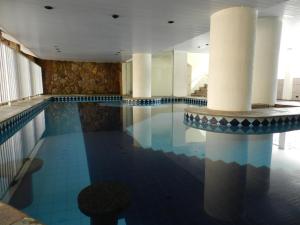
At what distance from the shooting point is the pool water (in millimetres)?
1747

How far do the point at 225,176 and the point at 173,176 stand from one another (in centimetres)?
64

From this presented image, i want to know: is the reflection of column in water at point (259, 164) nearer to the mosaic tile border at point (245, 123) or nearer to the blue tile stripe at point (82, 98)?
the mosaic tile border at point (245, 123)

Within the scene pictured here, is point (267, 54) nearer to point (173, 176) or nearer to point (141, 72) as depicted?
point (173, 176)

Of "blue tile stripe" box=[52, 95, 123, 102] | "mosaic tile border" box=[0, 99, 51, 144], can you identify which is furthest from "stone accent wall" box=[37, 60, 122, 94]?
"mosaic tile border" box=[0, 99, 51, 144]

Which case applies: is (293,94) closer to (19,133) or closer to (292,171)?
(292,171)

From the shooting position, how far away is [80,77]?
1595cm

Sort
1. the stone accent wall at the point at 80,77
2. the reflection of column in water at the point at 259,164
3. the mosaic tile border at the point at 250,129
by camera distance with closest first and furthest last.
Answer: the reflection of column in water at the point at 259,164 < the mosaic tile border at the point at 250,129 < the stone accent wall at the point at 80,77

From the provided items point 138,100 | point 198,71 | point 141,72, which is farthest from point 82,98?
point 198,71

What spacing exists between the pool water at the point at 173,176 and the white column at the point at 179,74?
28.7ft

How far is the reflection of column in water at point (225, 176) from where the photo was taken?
182 cm

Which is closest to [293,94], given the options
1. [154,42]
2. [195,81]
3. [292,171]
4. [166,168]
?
[195,81]

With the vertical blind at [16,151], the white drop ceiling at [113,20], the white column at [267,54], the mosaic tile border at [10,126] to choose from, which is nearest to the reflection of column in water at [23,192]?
the vertical blind at [16,151]

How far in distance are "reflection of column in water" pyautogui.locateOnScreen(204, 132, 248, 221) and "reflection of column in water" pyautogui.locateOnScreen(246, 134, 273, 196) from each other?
0.08 meters

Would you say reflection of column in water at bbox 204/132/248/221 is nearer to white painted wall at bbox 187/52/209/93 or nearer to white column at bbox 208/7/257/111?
white column at bbox 208/7/257/111
